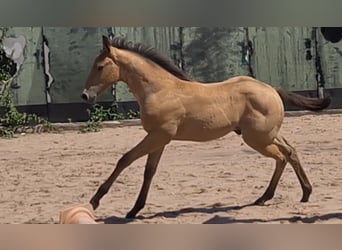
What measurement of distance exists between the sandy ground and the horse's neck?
83 centimetres

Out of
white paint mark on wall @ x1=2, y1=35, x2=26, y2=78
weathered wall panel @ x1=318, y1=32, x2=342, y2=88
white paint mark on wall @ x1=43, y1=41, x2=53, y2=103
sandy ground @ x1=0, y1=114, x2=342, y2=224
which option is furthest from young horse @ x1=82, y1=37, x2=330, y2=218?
weathered wall panel @ x1=318, y1=32, x2=342, y2=88

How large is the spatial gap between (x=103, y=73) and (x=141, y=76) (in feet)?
0.86

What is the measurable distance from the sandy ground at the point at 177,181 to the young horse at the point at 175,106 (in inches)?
10.6

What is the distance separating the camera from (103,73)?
432 cm

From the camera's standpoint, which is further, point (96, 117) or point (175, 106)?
point (96, 117)

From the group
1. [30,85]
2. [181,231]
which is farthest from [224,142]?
[181,231]

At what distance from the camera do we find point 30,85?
10.3m

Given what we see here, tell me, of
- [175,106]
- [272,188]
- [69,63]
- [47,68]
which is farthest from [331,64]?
[175,106]

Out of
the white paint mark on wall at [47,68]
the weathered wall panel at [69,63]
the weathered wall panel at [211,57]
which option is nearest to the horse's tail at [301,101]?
the weathered wall panel at [211,57]

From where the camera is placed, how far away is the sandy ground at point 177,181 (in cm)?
432

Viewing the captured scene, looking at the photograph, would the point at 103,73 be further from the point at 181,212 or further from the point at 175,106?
the point at 181,212

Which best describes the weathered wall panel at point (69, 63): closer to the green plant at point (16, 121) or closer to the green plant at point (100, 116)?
the green plant at point (100, 116)

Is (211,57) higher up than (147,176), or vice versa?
(211,57)
